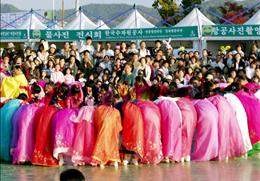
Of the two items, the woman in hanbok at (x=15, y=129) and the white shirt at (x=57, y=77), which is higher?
the white shirt at (x=57, y=77)

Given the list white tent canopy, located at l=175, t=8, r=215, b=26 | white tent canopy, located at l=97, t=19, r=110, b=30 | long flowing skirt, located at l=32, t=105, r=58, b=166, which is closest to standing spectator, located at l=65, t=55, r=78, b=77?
long flowing skirt, located at l=32, t=105, r=58, b=166

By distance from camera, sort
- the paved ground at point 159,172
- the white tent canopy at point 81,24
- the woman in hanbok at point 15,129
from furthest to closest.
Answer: the white tent canopy at point 81,24
the woman in hanbok at point 15,129
the paved ground at point 159,172

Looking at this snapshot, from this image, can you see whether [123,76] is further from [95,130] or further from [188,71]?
[95,130]

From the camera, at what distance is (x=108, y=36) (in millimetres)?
25219

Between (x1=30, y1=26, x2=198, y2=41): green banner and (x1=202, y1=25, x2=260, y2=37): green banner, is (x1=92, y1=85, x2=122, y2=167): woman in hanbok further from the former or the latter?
(x1=30, y1=26, x2=198, y2=41): green banner

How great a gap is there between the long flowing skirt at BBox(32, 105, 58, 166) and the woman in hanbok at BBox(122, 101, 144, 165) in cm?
118

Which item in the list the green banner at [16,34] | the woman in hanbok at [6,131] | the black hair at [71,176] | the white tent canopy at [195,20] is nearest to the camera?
the black hair at [71,176]

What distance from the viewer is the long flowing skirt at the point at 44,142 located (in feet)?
36.3

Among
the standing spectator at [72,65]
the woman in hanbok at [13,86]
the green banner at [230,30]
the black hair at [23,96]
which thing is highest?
the green banner at [230,30]

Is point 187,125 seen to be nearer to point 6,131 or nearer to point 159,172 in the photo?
point 159,172

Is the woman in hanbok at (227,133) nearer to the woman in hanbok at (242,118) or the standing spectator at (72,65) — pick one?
the woman in hanbok at (242,118)

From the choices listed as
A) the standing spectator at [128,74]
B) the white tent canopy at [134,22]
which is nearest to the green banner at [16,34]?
the white tent canopy at [134,22]

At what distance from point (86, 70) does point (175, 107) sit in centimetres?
487

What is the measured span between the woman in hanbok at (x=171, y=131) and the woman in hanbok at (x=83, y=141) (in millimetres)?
1232
